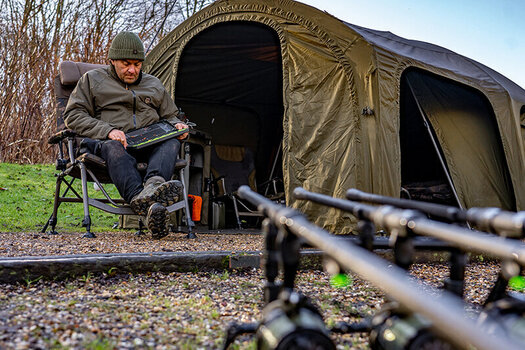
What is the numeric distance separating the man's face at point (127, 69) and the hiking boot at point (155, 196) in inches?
50.9

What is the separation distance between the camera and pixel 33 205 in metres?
7.21

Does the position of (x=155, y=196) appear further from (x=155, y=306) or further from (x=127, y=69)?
(x=155, y=306)

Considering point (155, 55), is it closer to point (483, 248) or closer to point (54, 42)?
point (483, 248)

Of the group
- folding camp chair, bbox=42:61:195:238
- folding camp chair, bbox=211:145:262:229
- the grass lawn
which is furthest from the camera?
folding camp chair, bbox=211:145:262:229

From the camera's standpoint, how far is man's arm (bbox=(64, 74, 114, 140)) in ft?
13.3

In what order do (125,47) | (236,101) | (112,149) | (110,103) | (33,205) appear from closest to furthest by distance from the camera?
1. (112,149)
2. (125,47)
3. (110,103)
4. (33,205)
5. (236,101)

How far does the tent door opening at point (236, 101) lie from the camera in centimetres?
629

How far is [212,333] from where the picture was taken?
158 centimetres

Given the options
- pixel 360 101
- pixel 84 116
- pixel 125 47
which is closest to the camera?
pixel 84 116

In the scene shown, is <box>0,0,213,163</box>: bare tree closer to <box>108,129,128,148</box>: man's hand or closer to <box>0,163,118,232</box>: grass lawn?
<box>0,163,118,232</box>: grass lawn

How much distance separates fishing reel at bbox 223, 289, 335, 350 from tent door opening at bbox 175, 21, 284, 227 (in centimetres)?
523

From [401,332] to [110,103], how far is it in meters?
3.88

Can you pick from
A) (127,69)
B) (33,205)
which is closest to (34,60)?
(33,205)

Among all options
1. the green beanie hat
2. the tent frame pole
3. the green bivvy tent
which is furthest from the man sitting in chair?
the tent frame pole
